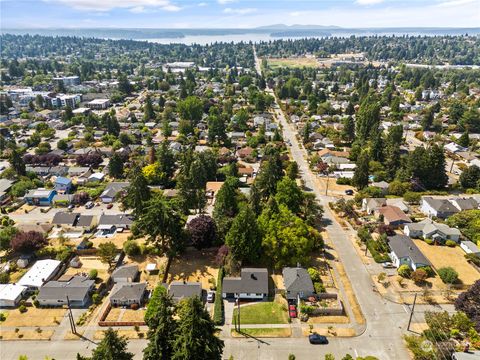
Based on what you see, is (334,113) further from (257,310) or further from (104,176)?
(257,310)

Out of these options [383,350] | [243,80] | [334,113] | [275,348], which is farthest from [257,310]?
[243,80]

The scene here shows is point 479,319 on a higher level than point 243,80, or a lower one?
lower

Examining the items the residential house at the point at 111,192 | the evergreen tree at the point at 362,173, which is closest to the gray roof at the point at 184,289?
the residential house at the point at 111,192

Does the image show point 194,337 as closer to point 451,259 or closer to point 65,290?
point 65,290

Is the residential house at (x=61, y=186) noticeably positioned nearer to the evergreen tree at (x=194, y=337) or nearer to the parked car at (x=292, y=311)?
the evergreen tree at (x=194, y=337)

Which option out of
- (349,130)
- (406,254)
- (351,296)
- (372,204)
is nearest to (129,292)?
(351,296)
